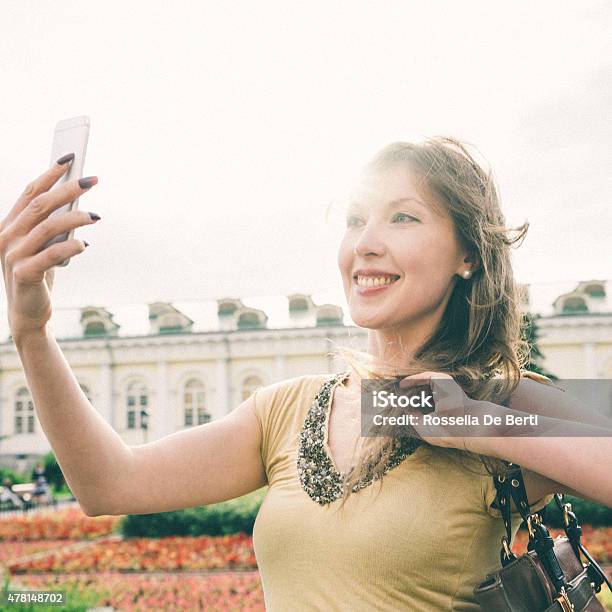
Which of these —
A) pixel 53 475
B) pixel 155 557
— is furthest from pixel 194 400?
pixel 155 557

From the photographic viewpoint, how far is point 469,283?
1477mm

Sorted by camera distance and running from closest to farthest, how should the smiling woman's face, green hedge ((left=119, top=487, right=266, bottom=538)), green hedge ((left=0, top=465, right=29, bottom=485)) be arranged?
1. the smiling woman's face
2. green hedge ((left=119, top=487, right=266, bottom=538))
3. green hedge ((left=0, top=465, right=29, bottom=485))

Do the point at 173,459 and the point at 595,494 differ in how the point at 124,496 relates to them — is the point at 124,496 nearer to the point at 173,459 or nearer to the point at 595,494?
the point at 173,459

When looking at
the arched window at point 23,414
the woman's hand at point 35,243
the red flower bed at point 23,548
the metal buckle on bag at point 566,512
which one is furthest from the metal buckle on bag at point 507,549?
the arched window at point 23,414

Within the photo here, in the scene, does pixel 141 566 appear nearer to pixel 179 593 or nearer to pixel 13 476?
pixel 179 593

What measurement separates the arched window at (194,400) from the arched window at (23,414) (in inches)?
210

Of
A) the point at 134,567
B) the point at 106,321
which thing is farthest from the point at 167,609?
the point at 106,321

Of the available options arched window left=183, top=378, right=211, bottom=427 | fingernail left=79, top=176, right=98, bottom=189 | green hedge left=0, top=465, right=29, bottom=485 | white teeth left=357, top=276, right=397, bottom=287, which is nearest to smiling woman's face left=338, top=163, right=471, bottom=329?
white teeth left=357, top=276, right=397, bottom=287

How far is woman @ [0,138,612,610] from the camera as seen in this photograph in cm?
115

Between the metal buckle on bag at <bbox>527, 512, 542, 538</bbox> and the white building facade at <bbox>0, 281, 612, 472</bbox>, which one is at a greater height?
the metal buckle on bag at <bbox>527, 512, 542, 538</bbox>

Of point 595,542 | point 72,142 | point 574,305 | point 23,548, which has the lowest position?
point 23,548

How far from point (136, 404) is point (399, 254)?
81.1 feet

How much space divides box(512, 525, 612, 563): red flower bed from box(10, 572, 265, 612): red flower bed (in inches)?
91.9

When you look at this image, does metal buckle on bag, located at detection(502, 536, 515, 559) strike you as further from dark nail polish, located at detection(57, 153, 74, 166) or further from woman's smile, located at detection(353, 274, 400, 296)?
dark nail polish, located at detection(57, 153, 74, 166)
